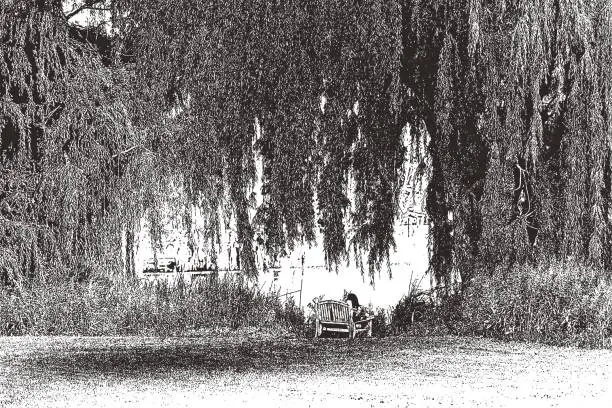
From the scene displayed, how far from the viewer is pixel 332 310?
42.0 ft

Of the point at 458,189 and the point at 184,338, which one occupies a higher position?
the point at 458,189

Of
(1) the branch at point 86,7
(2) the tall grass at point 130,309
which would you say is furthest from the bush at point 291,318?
(1) the branch at point 86,7

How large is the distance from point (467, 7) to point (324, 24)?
1.71 meters

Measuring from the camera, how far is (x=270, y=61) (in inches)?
472

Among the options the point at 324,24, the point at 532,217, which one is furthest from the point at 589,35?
the point at 324,24

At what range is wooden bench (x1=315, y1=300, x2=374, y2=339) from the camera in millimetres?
12609

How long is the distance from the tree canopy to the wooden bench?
84cm

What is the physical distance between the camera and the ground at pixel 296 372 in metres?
6.95

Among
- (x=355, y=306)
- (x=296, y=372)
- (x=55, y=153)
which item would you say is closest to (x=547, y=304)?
(x=355, y=306)

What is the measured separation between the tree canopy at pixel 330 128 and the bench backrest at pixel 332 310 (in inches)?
32.1

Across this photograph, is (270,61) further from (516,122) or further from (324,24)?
(516,122)

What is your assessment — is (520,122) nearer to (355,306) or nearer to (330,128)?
(330,128)

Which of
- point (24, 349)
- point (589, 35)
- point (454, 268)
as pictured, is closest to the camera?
point (24, 349)

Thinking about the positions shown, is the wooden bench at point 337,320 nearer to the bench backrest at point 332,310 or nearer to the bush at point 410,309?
the bench backrest at point 332,310
